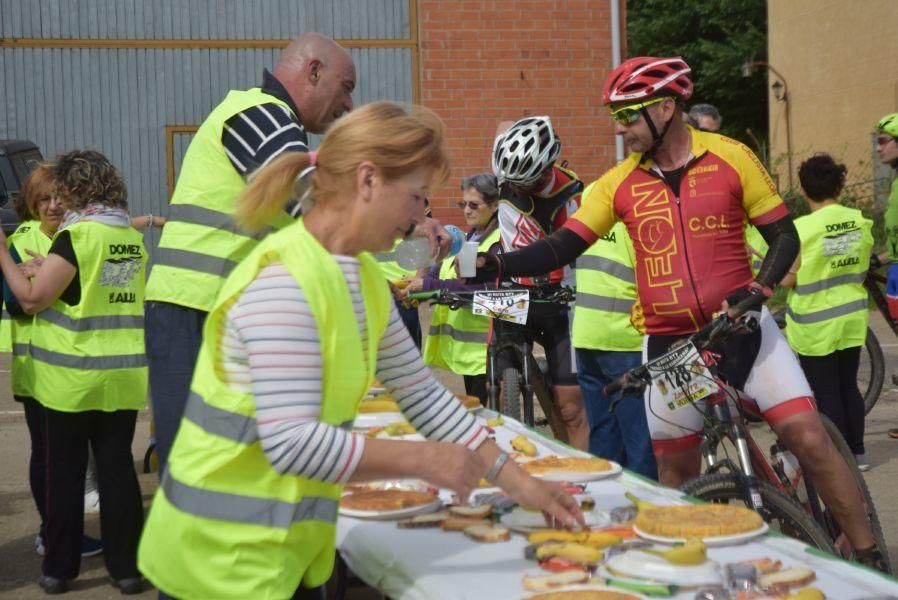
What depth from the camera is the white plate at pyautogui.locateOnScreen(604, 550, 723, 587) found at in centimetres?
283

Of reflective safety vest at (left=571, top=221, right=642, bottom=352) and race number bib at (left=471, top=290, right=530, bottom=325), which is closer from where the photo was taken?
reflective safety vest at (left=571, top=221, right=642, bottom=352)

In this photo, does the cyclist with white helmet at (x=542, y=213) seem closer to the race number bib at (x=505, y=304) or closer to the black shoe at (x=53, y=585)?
the race number bib at (x=505, y=304)

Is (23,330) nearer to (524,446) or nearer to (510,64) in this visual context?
(524,446)

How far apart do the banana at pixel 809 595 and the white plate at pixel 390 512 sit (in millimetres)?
1150

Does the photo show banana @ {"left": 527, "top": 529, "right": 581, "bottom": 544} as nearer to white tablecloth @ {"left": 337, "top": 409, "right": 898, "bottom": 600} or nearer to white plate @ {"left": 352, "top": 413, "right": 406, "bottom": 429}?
white tablecloth @ {"left": 337, "top": 409, "right": 898, "bottom": 600}

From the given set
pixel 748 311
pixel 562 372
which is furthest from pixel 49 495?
pixel 748 311

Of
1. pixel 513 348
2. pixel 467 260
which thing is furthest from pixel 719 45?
pixel 467 260

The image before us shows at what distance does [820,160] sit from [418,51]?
1024cm

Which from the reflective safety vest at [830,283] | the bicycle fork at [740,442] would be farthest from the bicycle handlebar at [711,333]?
the reflective safety vest at [830,283]

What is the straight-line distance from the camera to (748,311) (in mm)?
4234

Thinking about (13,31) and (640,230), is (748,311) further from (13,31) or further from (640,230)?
(13,31)

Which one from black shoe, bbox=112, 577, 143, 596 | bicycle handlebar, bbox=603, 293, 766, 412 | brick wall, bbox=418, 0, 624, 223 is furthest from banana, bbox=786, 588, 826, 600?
brick wall, bbox=418, 0, 624, 223

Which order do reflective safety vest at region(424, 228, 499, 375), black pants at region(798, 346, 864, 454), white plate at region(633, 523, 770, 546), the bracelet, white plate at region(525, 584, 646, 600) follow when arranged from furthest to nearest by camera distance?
reflective safety vest at region(424, 228, 499, 375) < black pants at region(798, 346, 864, 454) < white plate at region(633, 523, 770, 546) < the bracelet < white plate at region(525, 584, 646, 600)

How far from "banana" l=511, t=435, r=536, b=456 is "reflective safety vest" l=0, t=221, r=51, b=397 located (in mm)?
2812
